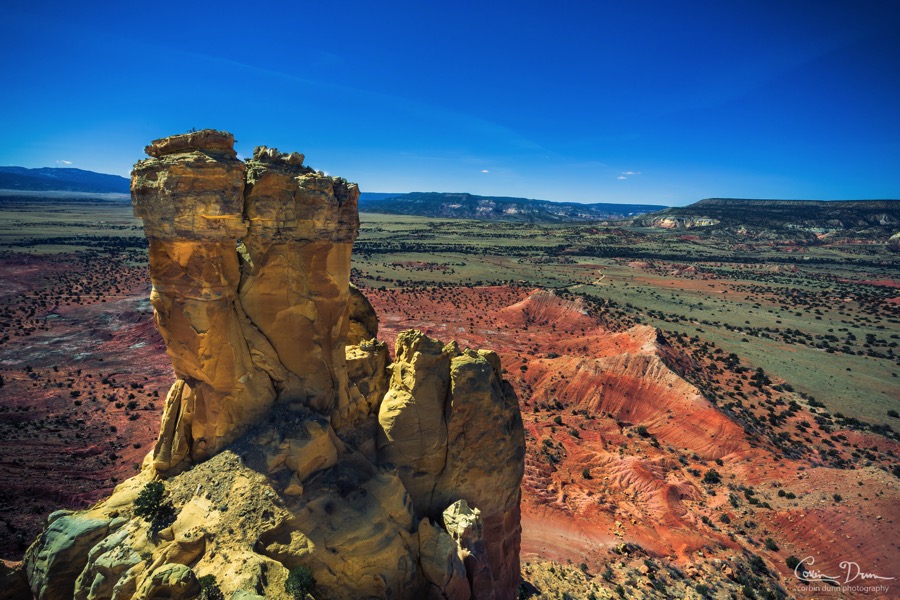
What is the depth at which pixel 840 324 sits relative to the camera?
261ft

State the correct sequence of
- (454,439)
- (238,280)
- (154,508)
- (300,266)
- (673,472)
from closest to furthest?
(154,508) → (238,280) → (300,266) → (454,439) → (673,472)

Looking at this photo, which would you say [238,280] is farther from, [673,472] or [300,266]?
[673,472]

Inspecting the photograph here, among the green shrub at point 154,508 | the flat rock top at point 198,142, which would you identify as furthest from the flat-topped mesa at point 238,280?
the green shrub at point 154,508

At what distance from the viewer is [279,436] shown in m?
12.6

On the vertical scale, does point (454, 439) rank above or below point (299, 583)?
above

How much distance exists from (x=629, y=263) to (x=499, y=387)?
→ 152m

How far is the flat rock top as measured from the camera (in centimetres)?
1148

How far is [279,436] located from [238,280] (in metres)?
4.85

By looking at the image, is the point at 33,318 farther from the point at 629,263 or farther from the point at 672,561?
the point at 629,263

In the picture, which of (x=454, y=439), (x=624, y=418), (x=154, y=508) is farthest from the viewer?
(x=624, y=418)

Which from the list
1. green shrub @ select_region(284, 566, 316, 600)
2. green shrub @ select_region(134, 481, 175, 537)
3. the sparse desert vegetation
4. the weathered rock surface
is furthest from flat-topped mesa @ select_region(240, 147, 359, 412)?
the sparse desert vegetation

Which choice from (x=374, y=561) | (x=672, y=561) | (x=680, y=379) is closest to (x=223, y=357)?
(x=374, y=561)

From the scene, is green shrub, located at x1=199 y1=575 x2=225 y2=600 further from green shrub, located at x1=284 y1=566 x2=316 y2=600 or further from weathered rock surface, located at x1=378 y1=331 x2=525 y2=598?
weathered rock surface, located at x1=378 y1=331 x2=525 y2=598

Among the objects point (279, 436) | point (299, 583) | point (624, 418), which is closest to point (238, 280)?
point (279, 436)
